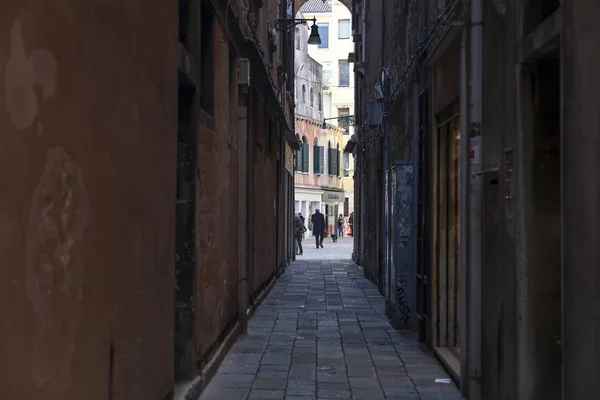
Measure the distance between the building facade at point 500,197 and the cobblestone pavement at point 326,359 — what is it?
34 centimetres

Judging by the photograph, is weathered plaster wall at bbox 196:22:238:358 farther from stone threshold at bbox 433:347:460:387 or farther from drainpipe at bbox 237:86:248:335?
stone threshold at bbox 433:347:460:387

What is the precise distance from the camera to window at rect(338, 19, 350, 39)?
50875mm

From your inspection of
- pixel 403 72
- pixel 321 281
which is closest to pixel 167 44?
pixel 403 72

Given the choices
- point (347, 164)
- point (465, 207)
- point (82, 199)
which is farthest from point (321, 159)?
point (82, 199)

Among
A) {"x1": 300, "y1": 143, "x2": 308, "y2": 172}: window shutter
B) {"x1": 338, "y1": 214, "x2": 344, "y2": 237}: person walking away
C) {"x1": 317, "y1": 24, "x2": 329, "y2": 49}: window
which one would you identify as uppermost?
{"x1": 317, "y1": 24, "x2": 329, "y2": 49}: window

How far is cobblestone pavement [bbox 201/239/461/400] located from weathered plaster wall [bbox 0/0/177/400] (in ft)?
5.75

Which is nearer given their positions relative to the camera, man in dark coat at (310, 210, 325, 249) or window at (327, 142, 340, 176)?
man in dark coat at (310, 210, 325, 249)

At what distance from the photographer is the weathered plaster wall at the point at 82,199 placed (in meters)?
2.40

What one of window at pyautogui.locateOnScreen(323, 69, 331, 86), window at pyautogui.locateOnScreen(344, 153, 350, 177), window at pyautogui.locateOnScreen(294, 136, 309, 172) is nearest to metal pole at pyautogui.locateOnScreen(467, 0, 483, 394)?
window at pyautogui.locateOnScreen(294, 136, 309, 172)

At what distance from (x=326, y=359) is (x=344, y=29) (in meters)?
46.1

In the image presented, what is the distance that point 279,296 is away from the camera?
42.2ft

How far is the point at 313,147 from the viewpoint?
43.2 metres

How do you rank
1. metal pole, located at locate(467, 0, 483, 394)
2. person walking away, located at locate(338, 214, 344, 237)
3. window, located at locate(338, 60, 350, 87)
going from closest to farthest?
metal pole, located at locate(467, 0, 483, 394) → person walking away, located at locate(338, 214, 344, 237) → window, located at locate(338, 60, 350, 87)

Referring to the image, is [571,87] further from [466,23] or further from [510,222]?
[466,23]
